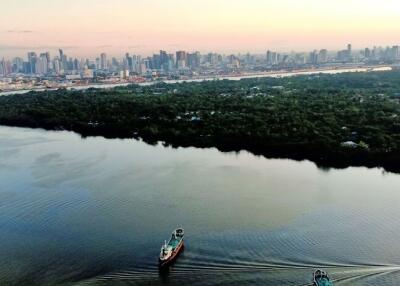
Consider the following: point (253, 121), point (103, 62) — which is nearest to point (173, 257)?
point (253, 121)

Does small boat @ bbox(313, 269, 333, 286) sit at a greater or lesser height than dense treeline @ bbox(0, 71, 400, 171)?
lesser

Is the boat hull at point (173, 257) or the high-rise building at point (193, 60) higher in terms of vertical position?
the high-rise building at point (193, 60)

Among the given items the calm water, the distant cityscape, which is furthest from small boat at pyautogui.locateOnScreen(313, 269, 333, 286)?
the distant cityscape

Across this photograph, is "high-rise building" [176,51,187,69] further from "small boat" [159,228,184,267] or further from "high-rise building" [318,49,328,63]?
"small boat" [159,228,184,267]

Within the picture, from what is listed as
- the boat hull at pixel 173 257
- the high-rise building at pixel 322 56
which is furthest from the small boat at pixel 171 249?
the high-rise building at pixel 322 56

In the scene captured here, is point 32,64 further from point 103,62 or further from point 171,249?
point 171,249

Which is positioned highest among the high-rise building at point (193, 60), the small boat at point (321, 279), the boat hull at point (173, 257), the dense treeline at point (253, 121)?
the high-rise building at point (193, 60)

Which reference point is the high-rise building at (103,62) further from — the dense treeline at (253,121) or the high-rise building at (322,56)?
the dense treeline at (253,121)
